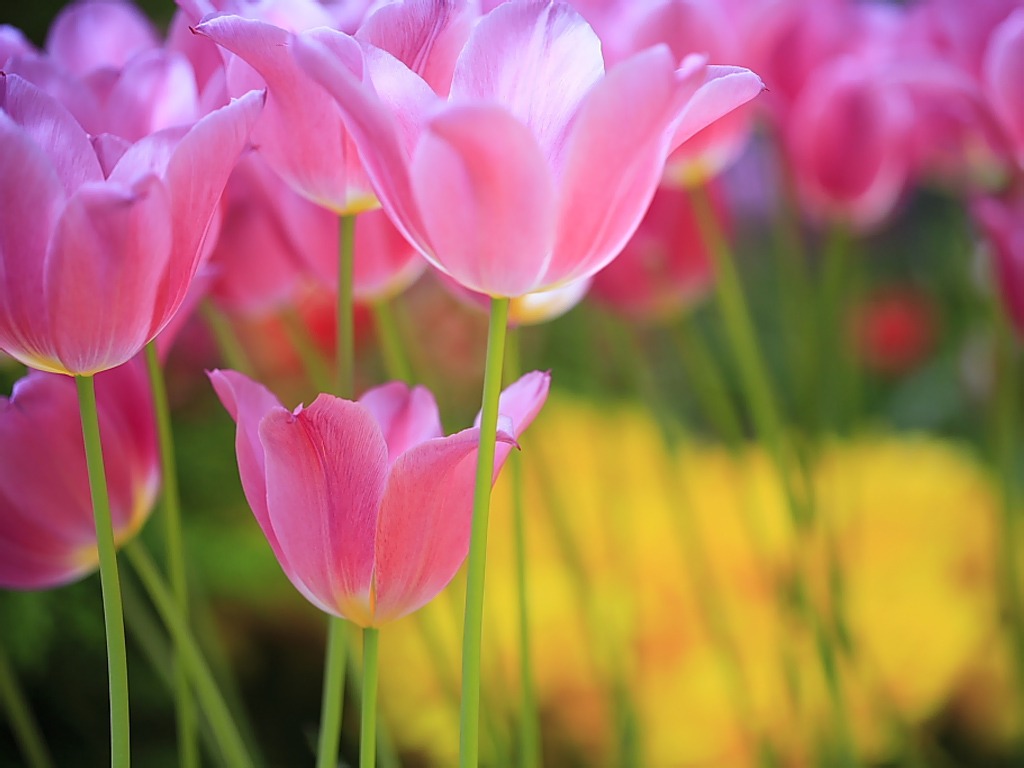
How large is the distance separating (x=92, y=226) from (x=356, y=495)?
0.05m

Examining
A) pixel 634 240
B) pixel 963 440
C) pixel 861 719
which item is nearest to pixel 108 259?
pixel 634 240

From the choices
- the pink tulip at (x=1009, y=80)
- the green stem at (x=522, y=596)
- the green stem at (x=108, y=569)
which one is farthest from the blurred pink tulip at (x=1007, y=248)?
the green stem at (x=108, y=569)

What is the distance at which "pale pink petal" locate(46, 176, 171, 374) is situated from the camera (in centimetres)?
14

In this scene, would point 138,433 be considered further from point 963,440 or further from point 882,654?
point 963,440

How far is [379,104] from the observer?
0.14m

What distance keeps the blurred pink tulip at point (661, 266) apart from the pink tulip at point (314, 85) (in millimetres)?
170

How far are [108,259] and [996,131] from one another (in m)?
0.23

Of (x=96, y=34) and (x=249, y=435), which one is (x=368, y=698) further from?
(x=96, y=34)

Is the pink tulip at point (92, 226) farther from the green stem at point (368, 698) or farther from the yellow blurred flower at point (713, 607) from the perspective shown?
the yellow blurred flower at point (713, 607)

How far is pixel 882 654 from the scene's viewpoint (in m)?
0.45

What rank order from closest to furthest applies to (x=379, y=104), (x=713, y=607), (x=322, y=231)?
1. (x=379, y=104)
2. (x=322, y=231)
3. (x=713, y=607)

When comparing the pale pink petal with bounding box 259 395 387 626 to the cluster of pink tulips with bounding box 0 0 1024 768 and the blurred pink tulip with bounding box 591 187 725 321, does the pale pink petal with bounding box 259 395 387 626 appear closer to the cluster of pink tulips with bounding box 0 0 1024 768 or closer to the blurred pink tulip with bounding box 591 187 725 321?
the cluster of pink tulips with bounding box 0 0 1024 768

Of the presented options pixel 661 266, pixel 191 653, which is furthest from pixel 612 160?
pixel 661 266

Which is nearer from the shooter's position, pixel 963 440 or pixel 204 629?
pixel 204 629
